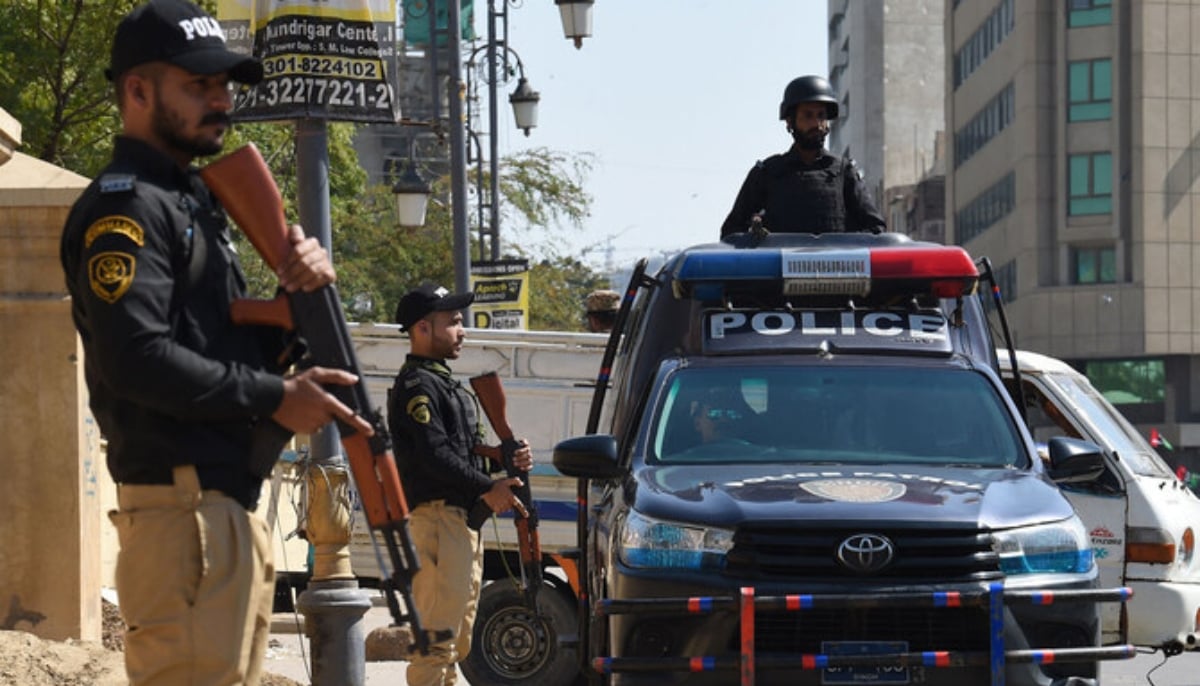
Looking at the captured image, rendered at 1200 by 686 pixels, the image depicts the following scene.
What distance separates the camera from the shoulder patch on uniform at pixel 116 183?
511 cm

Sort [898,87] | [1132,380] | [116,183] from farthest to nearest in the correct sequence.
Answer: [898,87]
[1132,380]
[116,183]

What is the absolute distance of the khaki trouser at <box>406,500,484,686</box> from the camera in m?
9.70

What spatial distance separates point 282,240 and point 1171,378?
74.3 metres

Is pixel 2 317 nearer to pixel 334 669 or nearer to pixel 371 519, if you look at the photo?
pixel 334 669

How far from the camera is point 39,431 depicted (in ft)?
39.1

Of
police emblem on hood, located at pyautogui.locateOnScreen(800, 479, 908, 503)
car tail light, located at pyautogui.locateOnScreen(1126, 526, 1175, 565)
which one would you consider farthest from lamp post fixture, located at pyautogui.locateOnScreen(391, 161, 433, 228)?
police emblem on hood, located at pyautogui.locateOnScreen(800, 479, 908, 503)

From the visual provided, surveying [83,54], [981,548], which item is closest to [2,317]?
[981,548]

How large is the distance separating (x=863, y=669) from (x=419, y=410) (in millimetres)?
2411

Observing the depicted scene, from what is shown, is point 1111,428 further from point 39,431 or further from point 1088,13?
point 1088,13

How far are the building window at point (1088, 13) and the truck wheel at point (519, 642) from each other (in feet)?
215

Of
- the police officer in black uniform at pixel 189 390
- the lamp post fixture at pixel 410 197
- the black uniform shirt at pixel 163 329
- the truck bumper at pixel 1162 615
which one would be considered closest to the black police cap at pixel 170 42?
the police officer in black uniform at pixel 189 390

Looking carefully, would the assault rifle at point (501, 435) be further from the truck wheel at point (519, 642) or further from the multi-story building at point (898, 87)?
the multi-story building at point (898, 87)

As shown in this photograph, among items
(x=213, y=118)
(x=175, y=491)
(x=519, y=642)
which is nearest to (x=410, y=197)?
(x=519, y=642)

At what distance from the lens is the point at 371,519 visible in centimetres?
534
